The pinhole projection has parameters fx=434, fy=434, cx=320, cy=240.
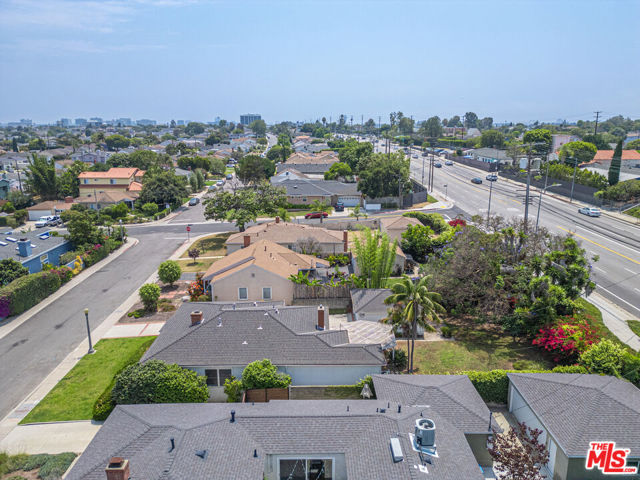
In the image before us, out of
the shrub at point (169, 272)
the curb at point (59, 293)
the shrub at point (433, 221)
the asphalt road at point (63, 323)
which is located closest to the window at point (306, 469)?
the asphalt road at point (63, 323)

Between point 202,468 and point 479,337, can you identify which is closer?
point 202,468

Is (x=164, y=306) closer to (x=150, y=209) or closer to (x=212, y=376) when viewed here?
(x=212, y=376)

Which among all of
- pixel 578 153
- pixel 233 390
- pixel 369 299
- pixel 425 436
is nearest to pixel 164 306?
pixel 233 390

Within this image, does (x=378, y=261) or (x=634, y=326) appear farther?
(x=378, y=261)

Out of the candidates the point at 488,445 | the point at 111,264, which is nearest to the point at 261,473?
the point at 488,445

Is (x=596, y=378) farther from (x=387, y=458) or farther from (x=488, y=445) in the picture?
(x=387, y=458)

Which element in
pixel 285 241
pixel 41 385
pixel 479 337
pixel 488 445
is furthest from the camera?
pixel 285 241
